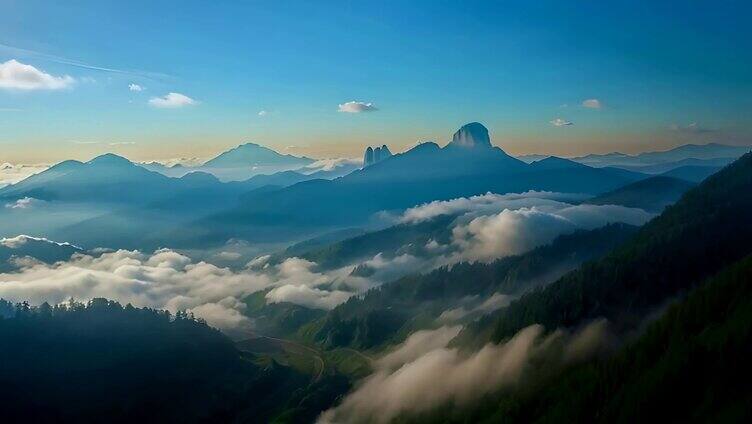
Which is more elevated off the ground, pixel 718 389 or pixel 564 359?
pixel 718 389

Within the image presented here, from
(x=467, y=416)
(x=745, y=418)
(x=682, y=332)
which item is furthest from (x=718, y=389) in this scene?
(x=467, y=416)

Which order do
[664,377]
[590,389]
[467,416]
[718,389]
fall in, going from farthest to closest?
[467,416] → [590,389] → [664,377] → [718,389]

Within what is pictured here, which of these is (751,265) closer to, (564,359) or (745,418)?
(564,359)

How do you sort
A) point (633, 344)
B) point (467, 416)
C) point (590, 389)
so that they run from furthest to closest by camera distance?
point (467, 416)
point (633, 344)
point (590, 389)

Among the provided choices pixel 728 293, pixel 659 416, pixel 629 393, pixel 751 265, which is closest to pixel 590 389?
pixel 629 393

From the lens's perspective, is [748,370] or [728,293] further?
[728,293]

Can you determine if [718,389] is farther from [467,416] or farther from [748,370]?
[467,416]

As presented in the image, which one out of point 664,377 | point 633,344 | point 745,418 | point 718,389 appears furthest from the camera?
point 633,344

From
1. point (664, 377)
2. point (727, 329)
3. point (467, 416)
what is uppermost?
point (727, 329)

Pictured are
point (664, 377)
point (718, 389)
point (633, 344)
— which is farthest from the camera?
point (633, 344)
